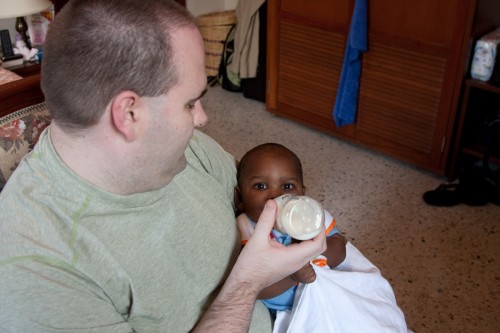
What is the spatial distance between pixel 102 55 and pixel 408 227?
1849 millimetres

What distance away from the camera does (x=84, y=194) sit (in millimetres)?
892

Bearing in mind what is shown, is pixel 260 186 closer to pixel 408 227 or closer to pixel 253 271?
pixel 253 271

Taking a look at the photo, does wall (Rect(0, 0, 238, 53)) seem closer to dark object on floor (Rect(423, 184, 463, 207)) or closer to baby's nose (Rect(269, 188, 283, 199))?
dark object on floor (Rect(423, 184, 463, 207))

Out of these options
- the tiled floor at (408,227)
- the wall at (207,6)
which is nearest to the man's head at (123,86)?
the tiled floor at (408,227)

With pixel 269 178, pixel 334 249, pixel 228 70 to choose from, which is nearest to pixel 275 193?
pixel 269 178

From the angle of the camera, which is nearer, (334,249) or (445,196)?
(334,249)

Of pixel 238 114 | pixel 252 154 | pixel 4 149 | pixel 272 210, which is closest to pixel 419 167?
pixel 238 114

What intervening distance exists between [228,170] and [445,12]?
1.49 meters

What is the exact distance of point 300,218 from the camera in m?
1.05

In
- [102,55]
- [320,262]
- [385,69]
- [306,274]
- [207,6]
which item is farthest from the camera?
[207,6]

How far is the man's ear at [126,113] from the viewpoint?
85cm

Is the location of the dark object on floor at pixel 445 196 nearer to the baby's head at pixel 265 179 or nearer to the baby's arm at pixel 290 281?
the baby's head at pixel 265 179

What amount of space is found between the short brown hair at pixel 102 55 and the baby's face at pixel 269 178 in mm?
560

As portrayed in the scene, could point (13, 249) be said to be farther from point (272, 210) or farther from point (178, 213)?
point (272, 210)
